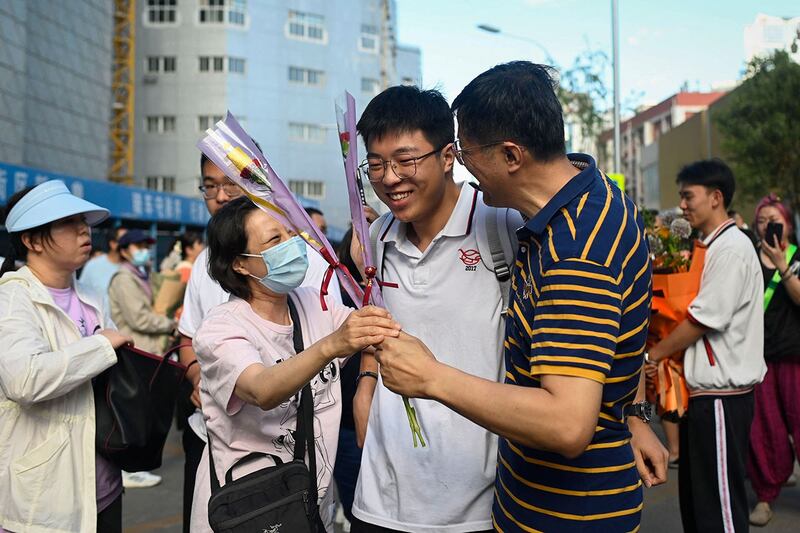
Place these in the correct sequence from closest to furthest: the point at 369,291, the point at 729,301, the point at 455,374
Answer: the point at 455,374
the point at 369,291
the point at 729,301

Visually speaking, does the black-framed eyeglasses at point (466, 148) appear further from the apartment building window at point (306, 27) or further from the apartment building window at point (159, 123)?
the apartment building window at point (306, 27)

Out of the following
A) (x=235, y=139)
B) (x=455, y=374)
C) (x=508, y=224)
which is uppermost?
(x=235, y=139)

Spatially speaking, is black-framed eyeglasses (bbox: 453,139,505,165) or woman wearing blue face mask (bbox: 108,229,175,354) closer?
black-framed eyeglasses (bbox: 453,139,505,165)

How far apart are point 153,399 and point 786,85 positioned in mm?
24215

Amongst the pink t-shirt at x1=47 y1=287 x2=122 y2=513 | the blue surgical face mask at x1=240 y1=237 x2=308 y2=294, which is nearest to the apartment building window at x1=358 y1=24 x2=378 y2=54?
the pink t-shirt at x1=47 y1=287 x2=122 y2=513

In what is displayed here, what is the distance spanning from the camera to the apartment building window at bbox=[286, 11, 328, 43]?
152 feet

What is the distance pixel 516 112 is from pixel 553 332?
54cm

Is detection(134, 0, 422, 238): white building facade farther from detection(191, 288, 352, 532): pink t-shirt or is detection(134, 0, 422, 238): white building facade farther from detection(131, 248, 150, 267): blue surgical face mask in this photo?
detection(191, 288, 352, 532): pink t-shirt

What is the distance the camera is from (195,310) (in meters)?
3.61

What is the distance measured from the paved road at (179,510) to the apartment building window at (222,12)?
41.6 metres

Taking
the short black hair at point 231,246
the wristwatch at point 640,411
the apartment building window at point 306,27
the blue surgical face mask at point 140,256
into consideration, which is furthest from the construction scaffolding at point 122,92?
the wristwatch at point 640,411

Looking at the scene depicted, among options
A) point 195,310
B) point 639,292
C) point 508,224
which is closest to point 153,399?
point 195,310

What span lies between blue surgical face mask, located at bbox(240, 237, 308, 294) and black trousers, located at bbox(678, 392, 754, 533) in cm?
244

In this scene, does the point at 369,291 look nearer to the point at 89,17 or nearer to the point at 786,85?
the point at 786,85
